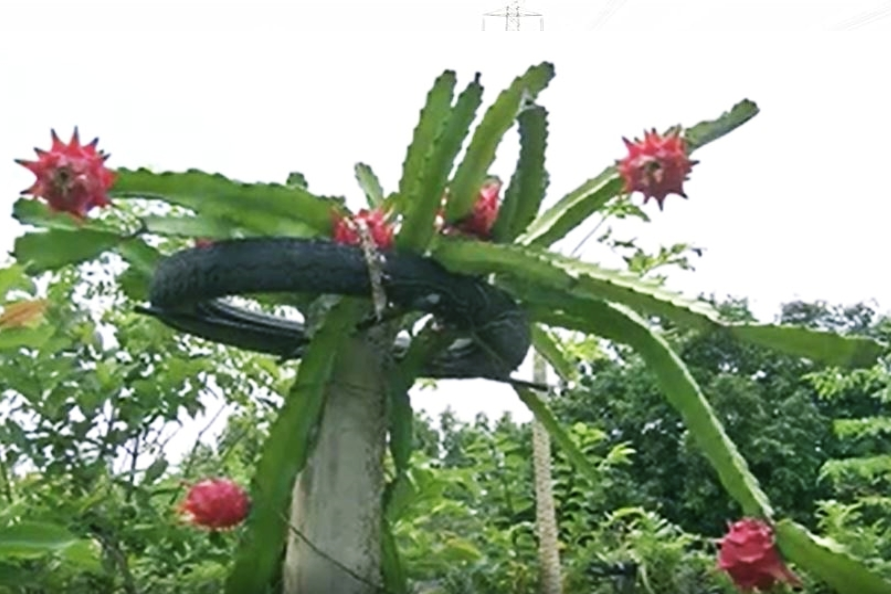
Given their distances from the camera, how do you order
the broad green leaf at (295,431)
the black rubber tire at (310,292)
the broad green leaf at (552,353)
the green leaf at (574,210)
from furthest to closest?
the broad green leaf at (552,353), the green leaf at (574,210), the broad green leaf at (295,431), the black rubber tire at (310,292)

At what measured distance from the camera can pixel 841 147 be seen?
3348 mm

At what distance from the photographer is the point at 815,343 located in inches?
52.3

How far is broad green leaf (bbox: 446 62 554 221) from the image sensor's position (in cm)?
142

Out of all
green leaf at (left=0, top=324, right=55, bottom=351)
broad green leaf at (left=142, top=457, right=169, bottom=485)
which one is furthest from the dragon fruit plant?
broad green leaf at (left=142, top=457, right=169, bottom=485)

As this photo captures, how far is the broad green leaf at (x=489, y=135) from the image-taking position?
1.42 metres

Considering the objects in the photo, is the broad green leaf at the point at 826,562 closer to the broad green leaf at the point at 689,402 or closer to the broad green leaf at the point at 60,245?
the broad green leaf at the point at 689,402

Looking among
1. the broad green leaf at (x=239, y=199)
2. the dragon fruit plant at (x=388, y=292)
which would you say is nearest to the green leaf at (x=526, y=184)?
the dragon fruit plant at (x=388, y=292)

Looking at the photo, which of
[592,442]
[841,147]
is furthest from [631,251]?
[841,147]

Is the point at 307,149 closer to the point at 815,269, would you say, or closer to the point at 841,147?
the point at 841,147

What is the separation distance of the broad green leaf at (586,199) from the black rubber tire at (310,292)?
0.40 feet

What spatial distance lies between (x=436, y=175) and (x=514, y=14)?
3.38 ft

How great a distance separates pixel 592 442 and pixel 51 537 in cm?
104

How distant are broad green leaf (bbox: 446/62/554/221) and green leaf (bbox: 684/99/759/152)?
0.18 m

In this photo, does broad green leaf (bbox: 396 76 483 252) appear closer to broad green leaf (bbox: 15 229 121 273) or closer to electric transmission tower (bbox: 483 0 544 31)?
broad green leaf (bbox: 15 229 121 273)
